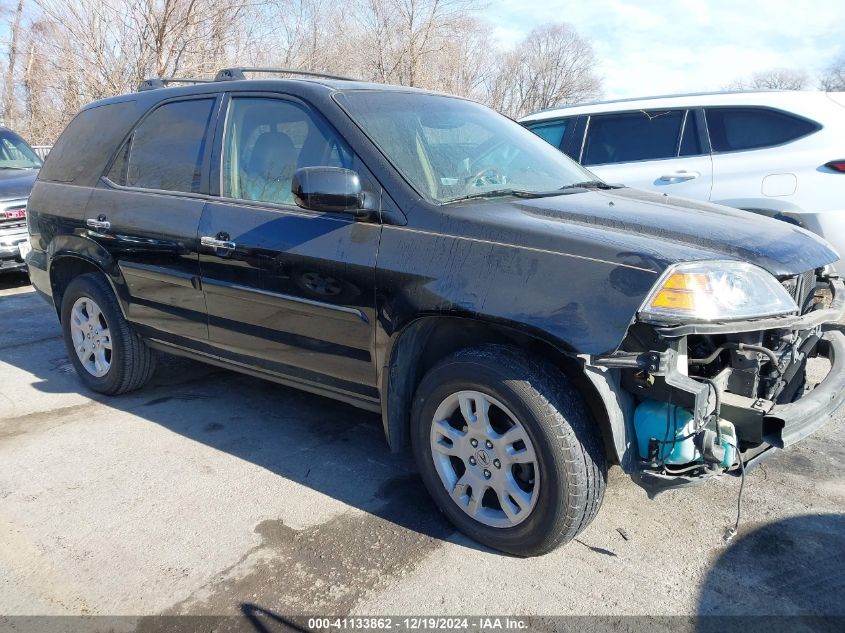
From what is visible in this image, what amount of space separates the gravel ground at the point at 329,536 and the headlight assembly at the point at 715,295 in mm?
1000

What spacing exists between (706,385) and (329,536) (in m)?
1.59

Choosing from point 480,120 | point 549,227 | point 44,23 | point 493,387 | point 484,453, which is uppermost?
point 44,23

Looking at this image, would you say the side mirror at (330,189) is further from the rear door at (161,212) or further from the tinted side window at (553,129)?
the tinted side window at (553,129)

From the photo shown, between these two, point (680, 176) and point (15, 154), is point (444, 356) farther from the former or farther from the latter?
point (15, 154)

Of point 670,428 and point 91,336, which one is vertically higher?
point 670,428

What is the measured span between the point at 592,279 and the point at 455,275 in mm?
530

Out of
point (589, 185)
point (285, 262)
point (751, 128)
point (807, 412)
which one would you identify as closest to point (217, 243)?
point (285, 262)

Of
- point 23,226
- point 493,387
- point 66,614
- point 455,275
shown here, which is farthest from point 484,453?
point 23,226

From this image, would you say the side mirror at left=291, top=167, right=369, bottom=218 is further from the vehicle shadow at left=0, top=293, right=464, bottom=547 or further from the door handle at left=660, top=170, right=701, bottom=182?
the door handle at left=660, top=170, right=701, bottom=182

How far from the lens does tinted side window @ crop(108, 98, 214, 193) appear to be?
3697mm

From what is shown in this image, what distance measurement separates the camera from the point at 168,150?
387 cm

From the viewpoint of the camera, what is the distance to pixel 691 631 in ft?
7.46

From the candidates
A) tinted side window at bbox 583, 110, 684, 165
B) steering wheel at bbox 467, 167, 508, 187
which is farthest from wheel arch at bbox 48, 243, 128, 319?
tinted side window at bbox 583, 110, 684, 165

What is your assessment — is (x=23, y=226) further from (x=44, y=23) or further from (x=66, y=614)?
(x=44, y=23)
